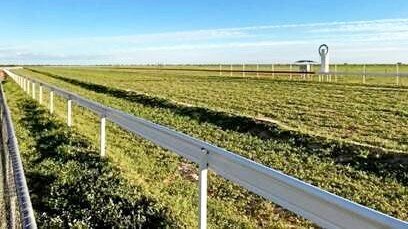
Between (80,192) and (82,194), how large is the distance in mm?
120

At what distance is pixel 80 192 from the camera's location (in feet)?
25.7

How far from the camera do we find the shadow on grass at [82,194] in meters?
6.61

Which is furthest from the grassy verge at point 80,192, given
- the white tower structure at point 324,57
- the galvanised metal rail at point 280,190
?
the white tower structure at point 324,57

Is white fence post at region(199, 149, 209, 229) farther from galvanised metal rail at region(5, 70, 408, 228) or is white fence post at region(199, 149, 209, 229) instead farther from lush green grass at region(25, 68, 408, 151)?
lush green grass at region(25, 68, 408, 151)

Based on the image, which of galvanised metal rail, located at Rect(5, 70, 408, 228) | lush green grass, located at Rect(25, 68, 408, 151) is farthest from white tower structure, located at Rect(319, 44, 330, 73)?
galvanised metal rail, located at Rect(5, 70, 408, 228)

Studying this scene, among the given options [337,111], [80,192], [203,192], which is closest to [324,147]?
Result: [80,192]

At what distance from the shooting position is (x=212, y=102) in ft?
74.5

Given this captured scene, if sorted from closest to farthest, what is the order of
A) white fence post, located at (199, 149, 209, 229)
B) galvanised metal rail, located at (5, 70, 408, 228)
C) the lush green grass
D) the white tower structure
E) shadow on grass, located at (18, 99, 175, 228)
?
1. galvanised metal rail, located at (5, 70, 408, 228)
2. white fence post, located at (199, 149, 209, 229)
3. shadow on grass, located at (18, 99, 175, 228)
4. the lush green grass
5. the white tower structure

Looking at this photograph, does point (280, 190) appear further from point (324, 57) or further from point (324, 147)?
point (324, 57)

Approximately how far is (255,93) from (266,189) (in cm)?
2281

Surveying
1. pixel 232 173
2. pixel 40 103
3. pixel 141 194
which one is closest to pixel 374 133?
pixel 141 194

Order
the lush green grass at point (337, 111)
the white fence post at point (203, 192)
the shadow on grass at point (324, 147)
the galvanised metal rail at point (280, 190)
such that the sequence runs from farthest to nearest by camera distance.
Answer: the lush green grass at point (337, 111), the shadow on grass at point (324, 147), the white fence post at point (203, 192), the galvanised metal rail at point (280, 190)

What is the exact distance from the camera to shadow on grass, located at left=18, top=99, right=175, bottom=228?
21.7 ft

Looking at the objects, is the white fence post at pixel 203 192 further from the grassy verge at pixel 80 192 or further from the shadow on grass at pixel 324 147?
the shadow on grass at pixel 324 147
